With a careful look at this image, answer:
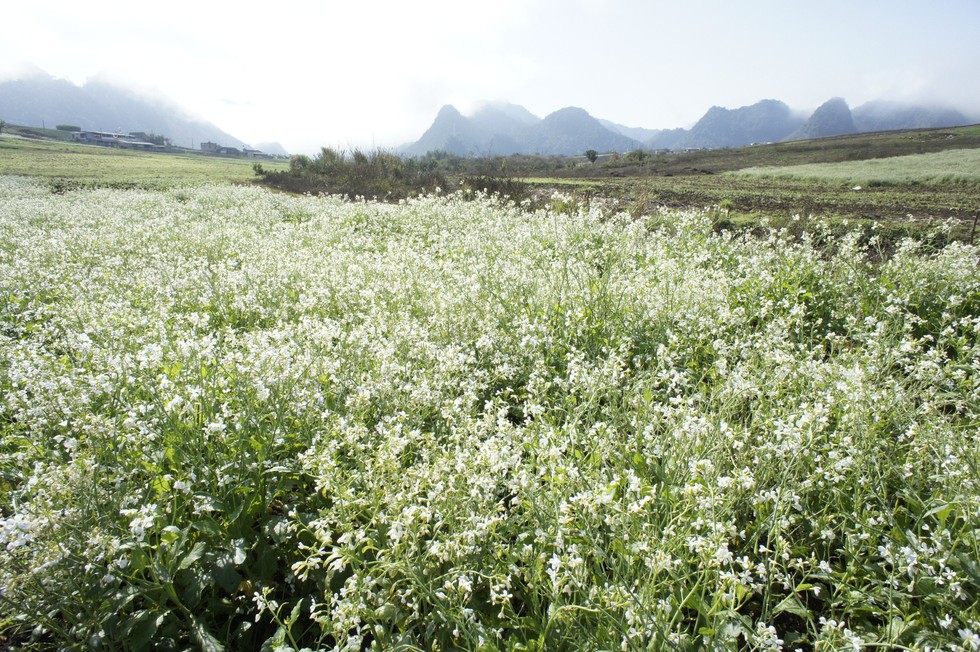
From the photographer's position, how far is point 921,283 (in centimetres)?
626

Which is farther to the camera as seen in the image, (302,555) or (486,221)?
(486,221)

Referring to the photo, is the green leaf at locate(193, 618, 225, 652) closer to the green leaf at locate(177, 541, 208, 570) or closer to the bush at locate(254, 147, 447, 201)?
the green leaf at locate(177, 541, 208, 570)

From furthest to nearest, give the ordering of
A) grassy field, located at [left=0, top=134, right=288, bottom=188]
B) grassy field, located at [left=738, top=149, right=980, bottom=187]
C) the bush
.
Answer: grassy field, located at [left=0, top=134, right=288, bottom=188] < grassy field, located at [left=738, top=149, right=980, bottom=187] < the bush

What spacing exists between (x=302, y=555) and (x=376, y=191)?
27085mm

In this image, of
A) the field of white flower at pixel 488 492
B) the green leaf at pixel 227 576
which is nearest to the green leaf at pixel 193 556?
the field of white flower at pixel 488 492

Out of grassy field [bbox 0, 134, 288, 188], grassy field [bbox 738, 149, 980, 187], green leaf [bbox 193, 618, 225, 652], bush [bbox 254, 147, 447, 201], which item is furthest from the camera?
grassy field [bbox 0, 134, 288, 188]

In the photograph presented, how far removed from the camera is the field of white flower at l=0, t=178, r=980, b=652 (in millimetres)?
2395

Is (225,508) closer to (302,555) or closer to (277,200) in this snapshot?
(302,555)

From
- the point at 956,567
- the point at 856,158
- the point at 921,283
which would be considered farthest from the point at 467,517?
the point at 856,158

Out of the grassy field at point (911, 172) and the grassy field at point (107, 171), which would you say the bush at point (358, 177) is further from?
the grassy field at point (911, 172)

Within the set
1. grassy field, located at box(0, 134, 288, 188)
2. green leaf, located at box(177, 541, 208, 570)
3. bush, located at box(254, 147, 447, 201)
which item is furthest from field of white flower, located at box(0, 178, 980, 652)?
grassy field, located at box(0, 134, 288, 188)

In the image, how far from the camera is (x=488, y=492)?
2889 mm

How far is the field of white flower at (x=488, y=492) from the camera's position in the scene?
2395 mm

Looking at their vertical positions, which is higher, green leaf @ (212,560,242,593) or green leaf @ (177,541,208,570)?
green leaf @ (177,541,208,570)
